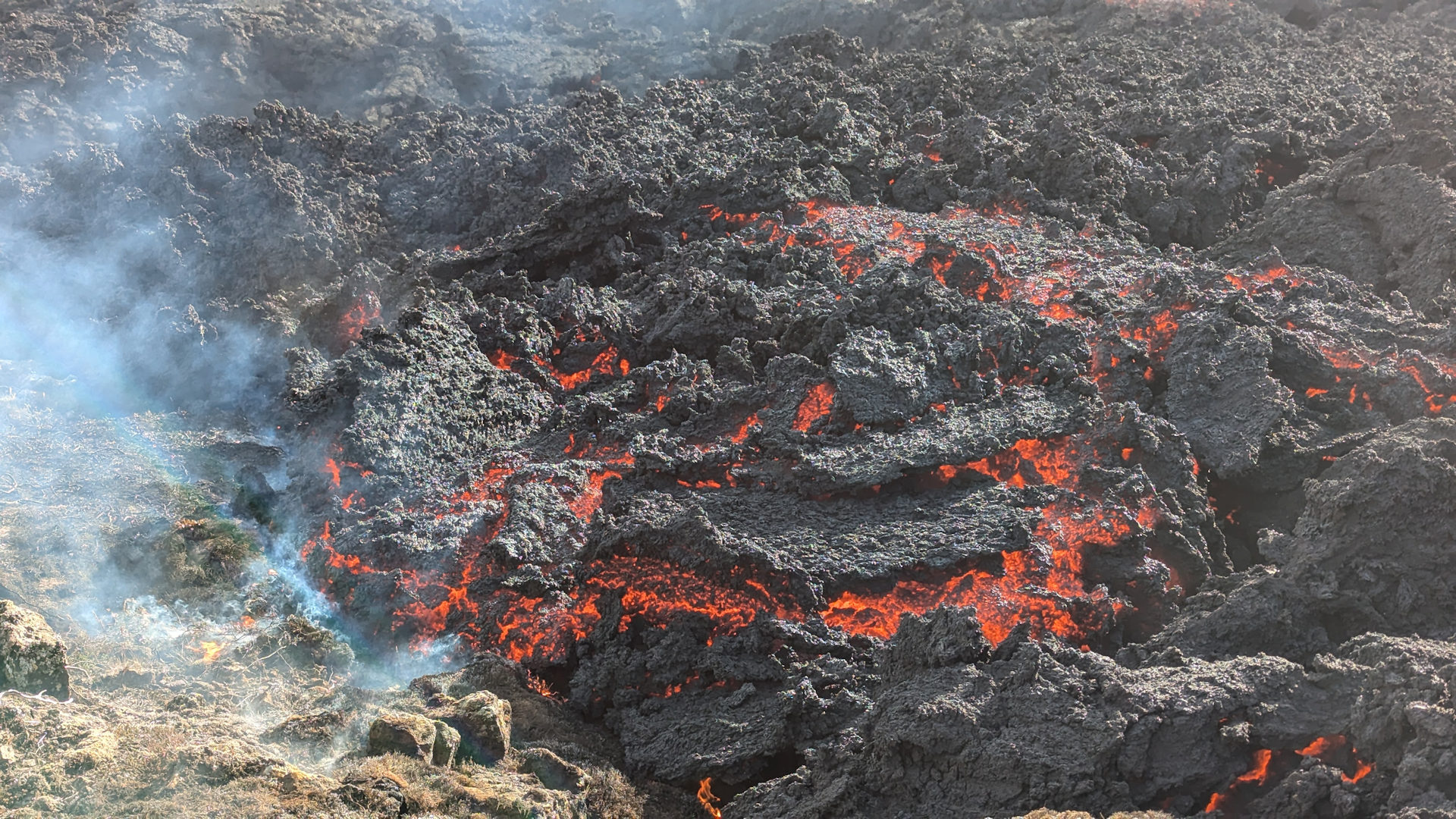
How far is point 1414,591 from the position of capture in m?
5.34

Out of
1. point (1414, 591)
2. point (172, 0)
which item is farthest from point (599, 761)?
point (172, 0)

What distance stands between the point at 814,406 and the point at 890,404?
53 cm

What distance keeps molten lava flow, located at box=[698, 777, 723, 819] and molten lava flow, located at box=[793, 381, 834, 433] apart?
2474 millimetres

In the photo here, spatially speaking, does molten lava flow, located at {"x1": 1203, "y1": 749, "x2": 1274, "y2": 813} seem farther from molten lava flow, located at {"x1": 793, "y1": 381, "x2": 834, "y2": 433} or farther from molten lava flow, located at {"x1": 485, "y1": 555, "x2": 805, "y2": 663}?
molten lava flow, located at {"x1": 793, "y1": 381, "x2": 834, "y2": 433}

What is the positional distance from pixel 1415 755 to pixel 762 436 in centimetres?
406

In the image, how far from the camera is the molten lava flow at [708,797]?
5473 mm

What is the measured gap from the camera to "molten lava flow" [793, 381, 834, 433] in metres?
7.11

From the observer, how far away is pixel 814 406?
720 cm

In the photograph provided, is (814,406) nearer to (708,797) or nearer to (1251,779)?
(708,797)

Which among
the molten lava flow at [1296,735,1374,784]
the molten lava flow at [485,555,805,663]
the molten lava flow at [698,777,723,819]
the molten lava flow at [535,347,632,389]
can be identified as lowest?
the molten lava flow at [1296,735,1374,784]

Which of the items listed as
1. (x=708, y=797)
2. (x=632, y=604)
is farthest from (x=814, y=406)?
(x=708, y=797)

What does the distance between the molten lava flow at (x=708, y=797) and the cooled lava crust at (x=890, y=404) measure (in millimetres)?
24

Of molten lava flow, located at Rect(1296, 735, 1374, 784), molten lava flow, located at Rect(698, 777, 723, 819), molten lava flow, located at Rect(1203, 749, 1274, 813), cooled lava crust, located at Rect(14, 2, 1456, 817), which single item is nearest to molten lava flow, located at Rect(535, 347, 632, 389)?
cooled lava crust, located at Rect(14, 2, 1456, 817)

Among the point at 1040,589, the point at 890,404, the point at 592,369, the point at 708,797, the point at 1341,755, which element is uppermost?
the point at 592,369
